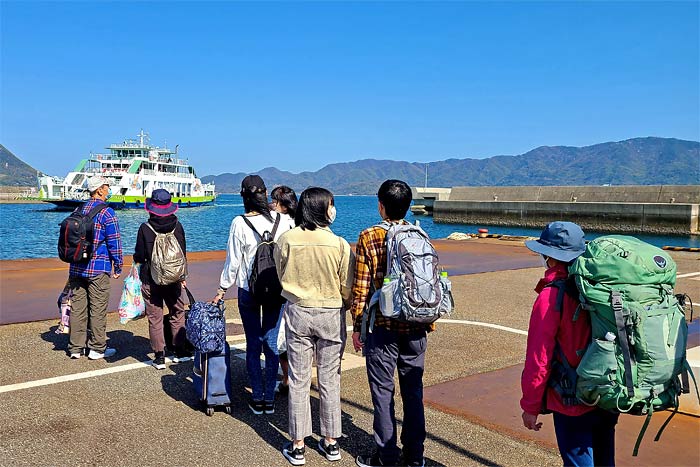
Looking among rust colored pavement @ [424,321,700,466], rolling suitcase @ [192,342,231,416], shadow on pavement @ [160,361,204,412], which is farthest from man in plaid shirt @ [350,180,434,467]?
shadow on pavement @ [160,361,204,412]

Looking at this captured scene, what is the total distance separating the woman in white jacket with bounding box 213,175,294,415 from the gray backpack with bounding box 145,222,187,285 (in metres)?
1.00

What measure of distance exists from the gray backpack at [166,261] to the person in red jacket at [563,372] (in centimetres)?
362

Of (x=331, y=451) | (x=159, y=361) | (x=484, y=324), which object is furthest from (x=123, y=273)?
(x=331, y=451)

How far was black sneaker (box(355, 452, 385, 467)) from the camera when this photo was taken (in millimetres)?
3504

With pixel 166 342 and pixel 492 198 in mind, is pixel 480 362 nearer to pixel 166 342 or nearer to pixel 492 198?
pixel 166 342

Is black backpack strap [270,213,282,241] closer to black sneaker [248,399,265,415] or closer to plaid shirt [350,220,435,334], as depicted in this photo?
plaid shirt [350,220,435,334]

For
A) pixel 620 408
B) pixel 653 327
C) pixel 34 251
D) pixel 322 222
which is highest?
pixel 322 222

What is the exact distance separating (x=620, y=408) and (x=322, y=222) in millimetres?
2035

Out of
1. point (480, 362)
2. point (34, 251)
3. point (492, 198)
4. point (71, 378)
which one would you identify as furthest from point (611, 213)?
point (71, 378)

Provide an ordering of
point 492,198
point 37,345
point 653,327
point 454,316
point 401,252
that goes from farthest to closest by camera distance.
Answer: point 492,198 < point 454,316 < point 37,345 < point 401,252 < point 653,327

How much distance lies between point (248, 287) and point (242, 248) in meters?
0.30

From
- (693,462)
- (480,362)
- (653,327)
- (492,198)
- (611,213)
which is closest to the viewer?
(653,327)

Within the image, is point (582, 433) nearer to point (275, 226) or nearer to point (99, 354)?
point (275, 226)

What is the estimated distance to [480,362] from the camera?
5.82 metres
